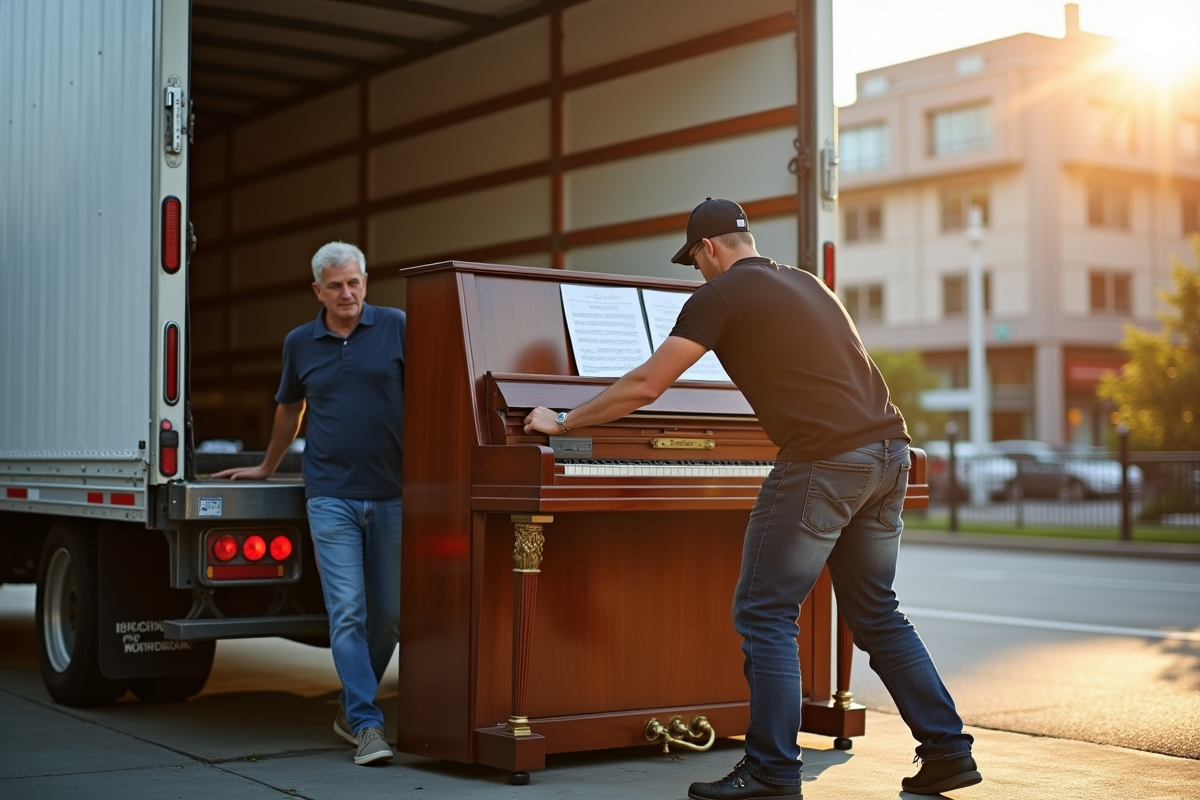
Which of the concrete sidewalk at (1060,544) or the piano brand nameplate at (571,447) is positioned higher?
the piano brand nameplate at (571,447)

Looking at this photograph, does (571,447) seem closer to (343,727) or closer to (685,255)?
(685,255)

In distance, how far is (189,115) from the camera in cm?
602

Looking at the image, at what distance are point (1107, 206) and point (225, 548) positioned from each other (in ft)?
145

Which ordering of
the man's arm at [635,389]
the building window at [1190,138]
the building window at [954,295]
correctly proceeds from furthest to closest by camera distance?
the building window at [1190,138] → the building window at [954,295] → the man's arm at [635,389]

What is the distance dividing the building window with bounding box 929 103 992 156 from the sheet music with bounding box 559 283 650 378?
137 feet

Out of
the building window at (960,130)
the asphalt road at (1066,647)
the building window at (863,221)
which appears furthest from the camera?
the building window at (863,221)

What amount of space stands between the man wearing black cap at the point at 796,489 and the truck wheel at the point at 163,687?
309 centimetres

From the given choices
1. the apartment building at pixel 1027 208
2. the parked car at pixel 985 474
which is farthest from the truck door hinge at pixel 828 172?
the apartment building at pixel 1027 208

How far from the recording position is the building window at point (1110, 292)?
45.9 meters

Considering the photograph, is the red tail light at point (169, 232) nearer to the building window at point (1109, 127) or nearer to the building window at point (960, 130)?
the building window at point (960, 130)

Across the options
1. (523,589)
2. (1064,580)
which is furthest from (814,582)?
(1064,580)

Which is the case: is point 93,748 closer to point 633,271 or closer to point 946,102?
point 633,271

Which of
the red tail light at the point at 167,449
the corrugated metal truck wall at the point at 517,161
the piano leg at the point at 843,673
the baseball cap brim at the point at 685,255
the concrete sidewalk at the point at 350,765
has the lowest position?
the concrete sidewalk at the point at 350,765

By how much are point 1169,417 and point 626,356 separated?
18.6 m
